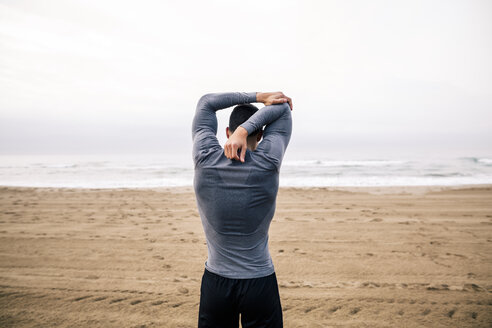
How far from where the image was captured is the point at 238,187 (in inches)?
53.4

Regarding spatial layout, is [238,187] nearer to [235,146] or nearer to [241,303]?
[235,146]

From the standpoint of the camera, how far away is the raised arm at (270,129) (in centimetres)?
130

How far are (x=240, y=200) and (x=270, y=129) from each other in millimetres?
418

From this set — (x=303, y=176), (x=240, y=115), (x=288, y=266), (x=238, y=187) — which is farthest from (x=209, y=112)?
(x=303, y=176)

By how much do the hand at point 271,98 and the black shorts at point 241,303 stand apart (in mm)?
938

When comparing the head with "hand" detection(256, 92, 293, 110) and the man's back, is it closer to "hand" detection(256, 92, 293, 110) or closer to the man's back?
"hand" detection(256, 92, 293, 110)

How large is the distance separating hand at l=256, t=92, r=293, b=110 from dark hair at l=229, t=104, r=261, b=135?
0.08 m

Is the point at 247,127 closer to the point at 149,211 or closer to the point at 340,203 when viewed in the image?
the point at 149,211

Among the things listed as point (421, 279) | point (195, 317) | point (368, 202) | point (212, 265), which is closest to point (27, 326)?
Result: point (195, 317)

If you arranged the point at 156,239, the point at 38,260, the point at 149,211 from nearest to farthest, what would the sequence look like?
1. the point at 38,260
2. the point at 156,239
3. the point at 149,211

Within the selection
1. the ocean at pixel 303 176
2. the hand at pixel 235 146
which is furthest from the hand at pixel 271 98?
the ocean at pixel 303 176

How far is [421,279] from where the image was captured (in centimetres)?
388

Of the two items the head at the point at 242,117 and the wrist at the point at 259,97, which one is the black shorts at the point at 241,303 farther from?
the wrist at the point at 259,97

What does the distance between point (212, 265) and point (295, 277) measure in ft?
9.24
